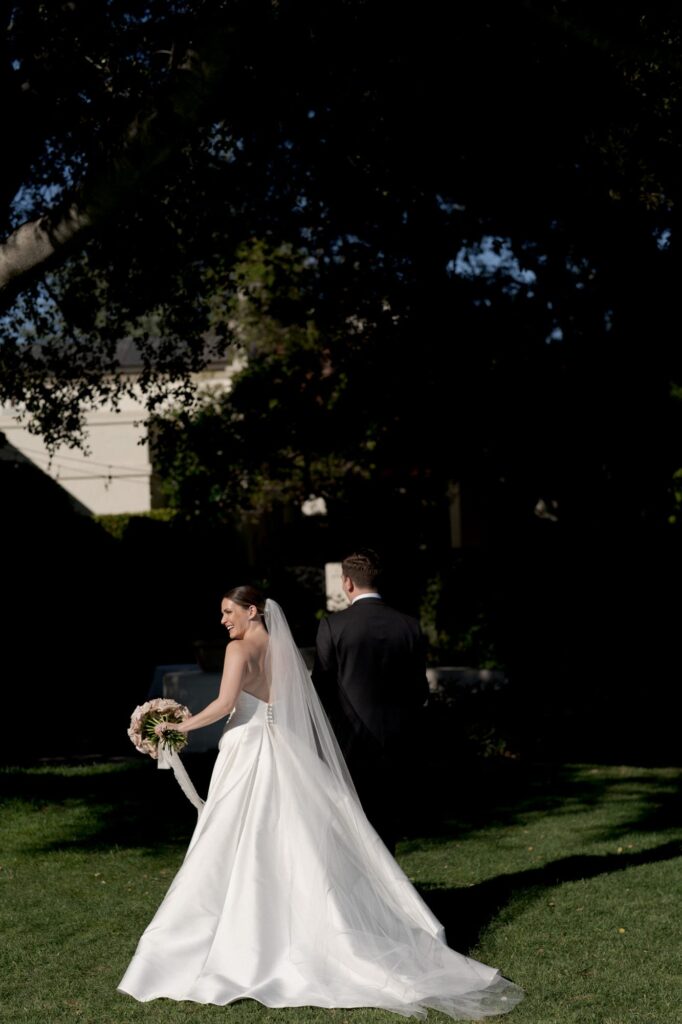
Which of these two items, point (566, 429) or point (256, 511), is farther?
point (256, 511)

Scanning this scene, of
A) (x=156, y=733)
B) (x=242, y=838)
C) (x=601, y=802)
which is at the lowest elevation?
(x=601, y=802)

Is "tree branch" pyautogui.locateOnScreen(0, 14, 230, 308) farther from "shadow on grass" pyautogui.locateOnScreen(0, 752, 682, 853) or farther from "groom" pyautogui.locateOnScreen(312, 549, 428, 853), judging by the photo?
"shadow on grass" pyautogui.locateOnScreen(0, 752, 682, 853)

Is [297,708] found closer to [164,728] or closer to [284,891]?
[164,728]

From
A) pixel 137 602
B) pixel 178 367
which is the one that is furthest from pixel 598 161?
pixel 137 602

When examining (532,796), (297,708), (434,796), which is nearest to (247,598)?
(297,708)

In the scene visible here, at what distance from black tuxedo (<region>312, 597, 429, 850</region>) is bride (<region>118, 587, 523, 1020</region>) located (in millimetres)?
290

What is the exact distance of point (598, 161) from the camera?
12859mm

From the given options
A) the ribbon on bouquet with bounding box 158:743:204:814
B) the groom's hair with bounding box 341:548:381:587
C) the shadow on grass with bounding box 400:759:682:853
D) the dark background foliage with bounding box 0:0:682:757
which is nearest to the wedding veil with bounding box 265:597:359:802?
the groom's hair with bounding box 341:548:381:587

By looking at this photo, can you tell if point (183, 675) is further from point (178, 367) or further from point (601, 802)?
point (601, 802)

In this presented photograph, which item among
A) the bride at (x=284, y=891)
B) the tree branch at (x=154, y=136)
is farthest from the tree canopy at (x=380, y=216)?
the bride at (x=284, y=891)

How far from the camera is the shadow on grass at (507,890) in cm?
699

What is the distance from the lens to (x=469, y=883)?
8.26m

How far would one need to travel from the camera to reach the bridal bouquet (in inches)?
250

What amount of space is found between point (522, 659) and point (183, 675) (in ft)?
17.1
